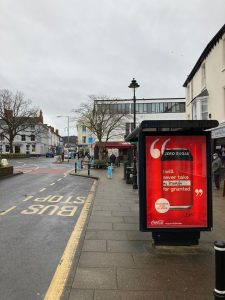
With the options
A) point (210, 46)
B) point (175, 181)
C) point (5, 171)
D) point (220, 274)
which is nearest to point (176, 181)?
A: point (175, 181)

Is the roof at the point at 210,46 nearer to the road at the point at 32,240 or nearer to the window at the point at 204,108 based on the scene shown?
the window at the point at 204,108

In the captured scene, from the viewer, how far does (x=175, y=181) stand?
6.38 meters

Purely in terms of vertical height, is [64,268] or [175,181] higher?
[175,181]

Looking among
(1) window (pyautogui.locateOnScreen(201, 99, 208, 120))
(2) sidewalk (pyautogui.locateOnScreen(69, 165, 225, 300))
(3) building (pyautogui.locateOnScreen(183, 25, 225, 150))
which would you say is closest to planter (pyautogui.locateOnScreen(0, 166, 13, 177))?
(3) building (pyautogui.locateOnScreen(183, 25, 225, 150))

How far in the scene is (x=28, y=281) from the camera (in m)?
5.02

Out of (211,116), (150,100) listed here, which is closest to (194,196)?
(211,116)

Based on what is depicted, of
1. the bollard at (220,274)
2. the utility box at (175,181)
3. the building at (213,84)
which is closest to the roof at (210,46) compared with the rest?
the building at (213,84)

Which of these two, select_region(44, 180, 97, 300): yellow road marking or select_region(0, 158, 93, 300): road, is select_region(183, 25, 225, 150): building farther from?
select_region(44, 180, 97, 300): yellow road marking

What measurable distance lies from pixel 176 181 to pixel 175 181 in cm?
2

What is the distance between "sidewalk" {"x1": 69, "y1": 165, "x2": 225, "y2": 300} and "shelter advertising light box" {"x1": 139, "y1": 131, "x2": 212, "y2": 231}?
0.51 meters

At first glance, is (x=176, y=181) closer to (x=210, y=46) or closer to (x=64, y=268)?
(x=64, y=268)

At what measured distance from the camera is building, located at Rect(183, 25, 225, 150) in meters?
20.8

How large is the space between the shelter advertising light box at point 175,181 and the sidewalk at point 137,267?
0.51 meters

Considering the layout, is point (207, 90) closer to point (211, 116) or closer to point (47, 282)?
point (211, 116)
